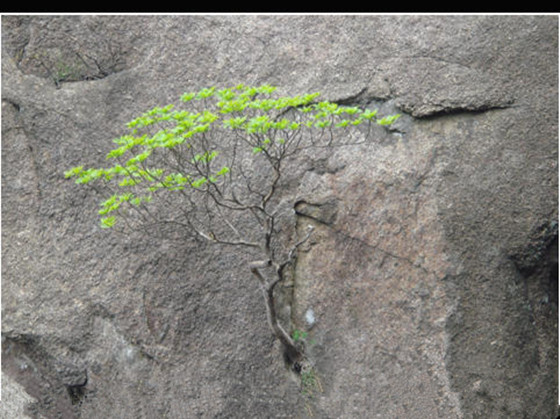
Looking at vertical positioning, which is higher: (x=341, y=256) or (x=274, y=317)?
(x=341, y=256)

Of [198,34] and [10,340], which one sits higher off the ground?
[198,34]

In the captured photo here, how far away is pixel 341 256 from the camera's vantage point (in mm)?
4730

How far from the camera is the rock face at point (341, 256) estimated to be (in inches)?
177

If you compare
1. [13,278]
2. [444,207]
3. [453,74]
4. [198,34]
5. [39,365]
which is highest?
[198,34]

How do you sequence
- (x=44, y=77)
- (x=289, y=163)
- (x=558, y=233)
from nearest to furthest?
(x=558, y=233) → (x=289, y=163) → (x=44, y=77)

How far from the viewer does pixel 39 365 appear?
189 inches

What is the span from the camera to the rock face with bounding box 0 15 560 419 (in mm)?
4496

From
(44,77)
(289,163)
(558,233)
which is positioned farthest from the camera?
(44,77)

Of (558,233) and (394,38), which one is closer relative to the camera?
(558,233)

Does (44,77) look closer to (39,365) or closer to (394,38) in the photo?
(39,365)

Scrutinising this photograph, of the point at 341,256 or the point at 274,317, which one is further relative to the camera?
the point at 341,256

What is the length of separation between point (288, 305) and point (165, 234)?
102 cm

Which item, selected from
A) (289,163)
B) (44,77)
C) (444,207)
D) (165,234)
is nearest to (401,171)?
(444,207)

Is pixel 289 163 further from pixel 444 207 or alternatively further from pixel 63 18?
pixel 63 18
